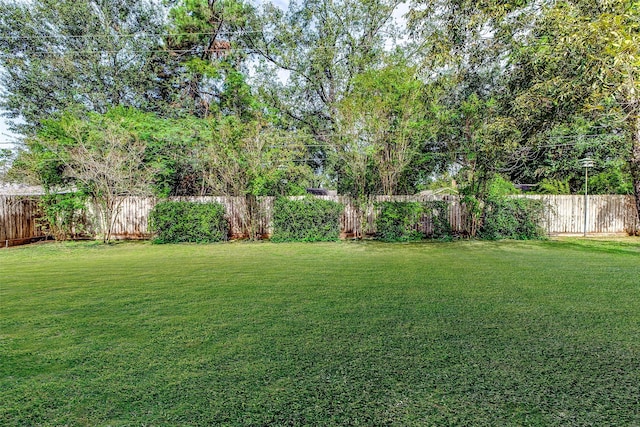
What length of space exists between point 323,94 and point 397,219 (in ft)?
35.2

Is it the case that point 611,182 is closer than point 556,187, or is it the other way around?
point 611,182

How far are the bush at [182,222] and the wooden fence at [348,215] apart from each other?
1.05 meters

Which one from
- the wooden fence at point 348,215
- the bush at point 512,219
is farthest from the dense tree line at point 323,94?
the bush at point 512,219

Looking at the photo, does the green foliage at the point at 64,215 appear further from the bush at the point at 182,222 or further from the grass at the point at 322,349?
the grass at the point at 322,349

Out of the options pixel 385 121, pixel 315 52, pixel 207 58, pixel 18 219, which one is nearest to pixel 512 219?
pixel 385 121

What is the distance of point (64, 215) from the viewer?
37.1ft

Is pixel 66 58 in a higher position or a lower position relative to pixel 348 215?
higher

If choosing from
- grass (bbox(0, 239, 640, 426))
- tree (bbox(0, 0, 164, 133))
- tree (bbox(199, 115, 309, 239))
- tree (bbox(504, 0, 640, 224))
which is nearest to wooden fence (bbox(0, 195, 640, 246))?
tree (bbox(199, 115, 309, 239))

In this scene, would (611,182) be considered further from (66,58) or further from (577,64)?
(66,58)

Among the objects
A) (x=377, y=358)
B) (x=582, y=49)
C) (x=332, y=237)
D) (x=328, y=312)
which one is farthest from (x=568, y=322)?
(x=332, y=237)

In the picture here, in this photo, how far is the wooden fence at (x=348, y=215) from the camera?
10797mm

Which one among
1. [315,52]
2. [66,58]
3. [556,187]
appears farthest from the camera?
[315,52]

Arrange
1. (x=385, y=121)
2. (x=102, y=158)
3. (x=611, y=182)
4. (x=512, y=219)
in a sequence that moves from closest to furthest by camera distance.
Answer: (x=102, y=158) → (x=512, y=219) → (x=385, y=121) → (x=611, y=182)

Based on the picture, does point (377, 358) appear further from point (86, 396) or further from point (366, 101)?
point (366, 101)
